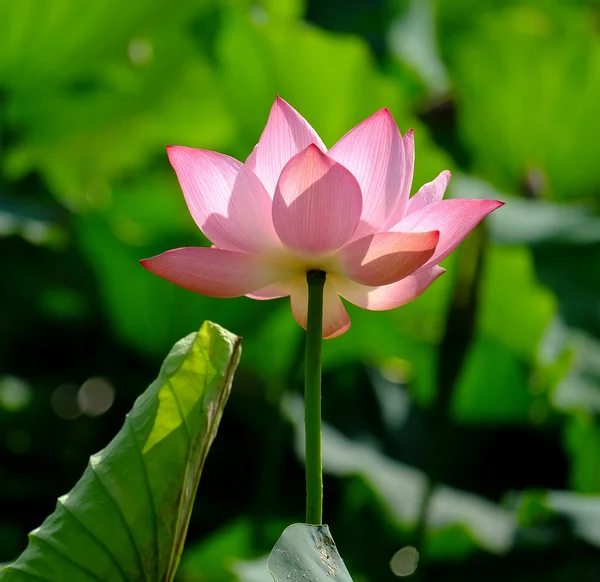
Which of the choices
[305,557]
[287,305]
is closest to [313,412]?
[305,557]

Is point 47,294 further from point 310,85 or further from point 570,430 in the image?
point 570,430

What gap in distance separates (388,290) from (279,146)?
83 millimetres

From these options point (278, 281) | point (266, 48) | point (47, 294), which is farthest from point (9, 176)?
point (278, 281)

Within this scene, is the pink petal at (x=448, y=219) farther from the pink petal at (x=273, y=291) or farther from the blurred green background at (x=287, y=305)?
the blurred green background at (x=287, y=305)

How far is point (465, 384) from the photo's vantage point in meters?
1.46

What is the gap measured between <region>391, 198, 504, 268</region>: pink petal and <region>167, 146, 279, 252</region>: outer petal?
0.06 meters

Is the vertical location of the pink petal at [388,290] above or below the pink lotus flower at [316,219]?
below

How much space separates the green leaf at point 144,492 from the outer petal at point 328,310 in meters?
0.04

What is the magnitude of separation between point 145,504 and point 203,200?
0.45 ft

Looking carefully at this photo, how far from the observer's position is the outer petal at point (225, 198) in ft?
1.33

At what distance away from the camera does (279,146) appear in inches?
17.1

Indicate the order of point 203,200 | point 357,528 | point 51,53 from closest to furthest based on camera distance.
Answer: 1. point 203,200
2. point 357,528
3. point 51,53

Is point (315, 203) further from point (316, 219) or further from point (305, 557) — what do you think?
point (305, 557)

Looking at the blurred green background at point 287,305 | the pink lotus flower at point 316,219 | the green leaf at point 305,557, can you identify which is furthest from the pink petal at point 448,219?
the blurred green background at point 287,305
